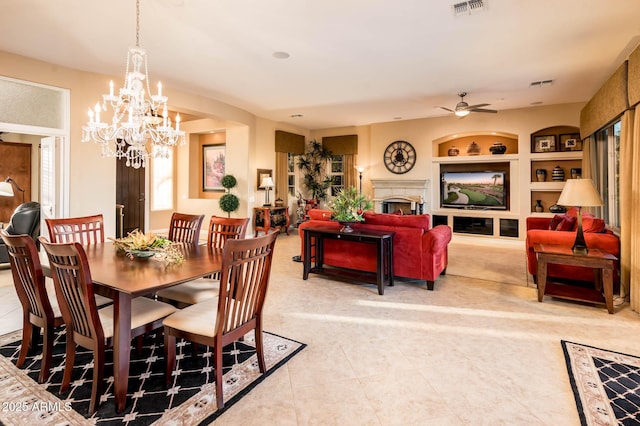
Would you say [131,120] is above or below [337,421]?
above

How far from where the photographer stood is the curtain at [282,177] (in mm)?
8945

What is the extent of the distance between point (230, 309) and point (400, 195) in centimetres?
730

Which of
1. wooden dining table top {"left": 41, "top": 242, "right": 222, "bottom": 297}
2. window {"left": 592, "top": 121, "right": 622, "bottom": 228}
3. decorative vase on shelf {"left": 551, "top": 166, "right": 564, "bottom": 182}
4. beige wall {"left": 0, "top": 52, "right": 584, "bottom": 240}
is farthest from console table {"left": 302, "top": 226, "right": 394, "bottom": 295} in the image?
decorative vase on shelf {"left": 551, "top": 166, "right": 564, "bottom": 182}

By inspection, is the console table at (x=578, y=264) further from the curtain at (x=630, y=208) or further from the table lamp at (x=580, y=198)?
the curtain at (x=630, y=208)

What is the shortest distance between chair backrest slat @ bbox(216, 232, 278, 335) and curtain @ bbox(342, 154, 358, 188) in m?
7.57

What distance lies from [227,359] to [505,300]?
3.15 meters

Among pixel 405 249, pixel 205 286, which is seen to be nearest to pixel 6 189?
pixel 205 286

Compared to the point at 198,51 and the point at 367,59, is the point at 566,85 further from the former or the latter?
the point at 198,51

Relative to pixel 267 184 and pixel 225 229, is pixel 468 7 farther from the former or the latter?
pixel 267 184

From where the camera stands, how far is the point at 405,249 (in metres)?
4.31

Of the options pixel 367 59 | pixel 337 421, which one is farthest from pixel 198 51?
pixel 337 421

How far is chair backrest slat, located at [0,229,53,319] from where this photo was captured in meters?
2.10

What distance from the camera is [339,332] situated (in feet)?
9.90

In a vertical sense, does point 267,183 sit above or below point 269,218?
above
